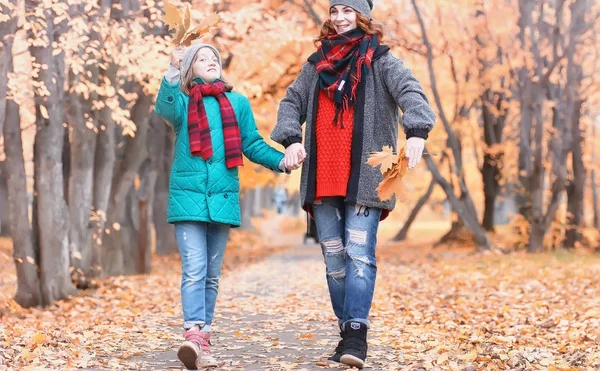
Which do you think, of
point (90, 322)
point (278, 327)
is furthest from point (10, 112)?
point (278, 327)

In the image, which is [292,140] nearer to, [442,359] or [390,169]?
[390,169]

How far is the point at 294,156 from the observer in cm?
498

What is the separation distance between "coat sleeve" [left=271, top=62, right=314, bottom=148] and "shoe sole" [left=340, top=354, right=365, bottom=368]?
132 cm

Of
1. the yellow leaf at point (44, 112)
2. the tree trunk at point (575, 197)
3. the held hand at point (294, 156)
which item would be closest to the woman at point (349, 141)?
the held hand at point (294, 156)

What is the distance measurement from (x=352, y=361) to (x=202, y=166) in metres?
1.47

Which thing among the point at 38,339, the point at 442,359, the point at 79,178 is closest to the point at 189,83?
the point at 38,339

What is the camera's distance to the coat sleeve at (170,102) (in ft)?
16.9

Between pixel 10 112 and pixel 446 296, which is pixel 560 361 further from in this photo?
pixel 10 112

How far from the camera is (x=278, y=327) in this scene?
716 centimetres

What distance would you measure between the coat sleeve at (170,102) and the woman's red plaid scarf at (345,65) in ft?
2.90

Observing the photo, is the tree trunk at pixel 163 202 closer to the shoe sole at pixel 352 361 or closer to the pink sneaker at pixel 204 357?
the pink sneaker at pixel 204 357

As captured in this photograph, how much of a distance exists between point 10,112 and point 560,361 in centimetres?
614

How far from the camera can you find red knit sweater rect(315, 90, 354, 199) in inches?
198

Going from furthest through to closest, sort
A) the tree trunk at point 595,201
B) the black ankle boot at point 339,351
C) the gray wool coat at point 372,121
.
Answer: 1. the tree trunk at point 595,201
2. the black ankle boot at point 339,351
3. the gray wool coat at point 372,121
